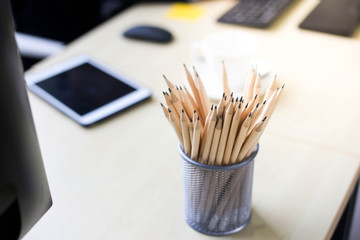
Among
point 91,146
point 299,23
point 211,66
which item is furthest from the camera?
point 299,23

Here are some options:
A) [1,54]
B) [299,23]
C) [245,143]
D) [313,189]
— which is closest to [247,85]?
[245,143]

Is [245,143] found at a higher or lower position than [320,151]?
higher

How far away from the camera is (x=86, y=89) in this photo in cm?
101

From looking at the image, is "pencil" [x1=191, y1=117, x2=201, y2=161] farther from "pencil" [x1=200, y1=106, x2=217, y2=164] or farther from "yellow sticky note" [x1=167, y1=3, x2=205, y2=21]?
"yellow sticky note" [x1=167, y1=3, x2=205, y2=21]

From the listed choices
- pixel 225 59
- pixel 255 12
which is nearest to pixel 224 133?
pixel 225 59

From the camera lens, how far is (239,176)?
646mm

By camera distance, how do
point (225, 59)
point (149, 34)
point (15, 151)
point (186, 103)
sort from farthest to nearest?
point (149, 34), point (225, 59), point (186, 103), point (15, 151)

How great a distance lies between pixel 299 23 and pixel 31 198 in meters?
0.96

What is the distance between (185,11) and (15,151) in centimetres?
98

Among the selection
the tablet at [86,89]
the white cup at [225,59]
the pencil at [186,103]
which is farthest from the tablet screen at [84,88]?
the pencil at [186,103]

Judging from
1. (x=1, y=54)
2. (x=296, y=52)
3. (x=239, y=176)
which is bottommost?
(x=296, y=52)

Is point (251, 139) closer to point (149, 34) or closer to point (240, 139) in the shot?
point (240, 139)

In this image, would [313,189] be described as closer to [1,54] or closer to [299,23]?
[1,54]

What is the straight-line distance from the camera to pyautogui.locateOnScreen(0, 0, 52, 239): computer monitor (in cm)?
48
